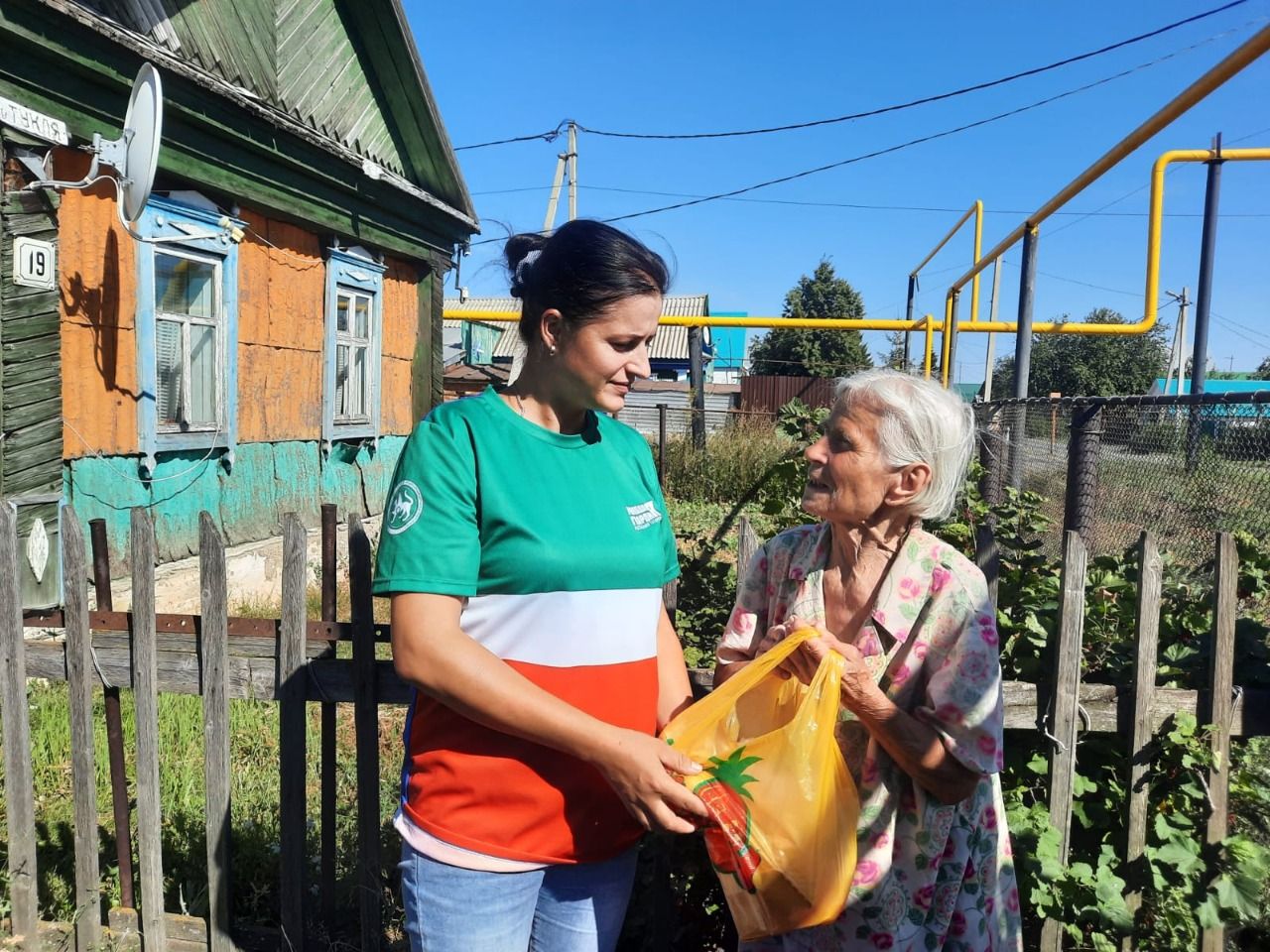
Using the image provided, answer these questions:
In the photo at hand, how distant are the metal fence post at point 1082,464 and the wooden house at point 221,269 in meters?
4.43

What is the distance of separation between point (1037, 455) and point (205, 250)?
5416 mm

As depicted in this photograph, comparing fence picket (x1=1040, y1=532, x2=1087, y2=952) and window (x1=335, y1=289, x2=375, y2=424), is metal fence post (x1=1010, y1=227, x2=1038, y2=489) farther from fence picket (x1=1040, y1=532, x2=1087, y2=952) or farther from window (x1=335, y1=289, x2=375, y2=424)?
window (x1=335, y1=289, x2=375, y2=424)

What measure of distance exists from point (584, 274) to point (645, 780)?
770mm

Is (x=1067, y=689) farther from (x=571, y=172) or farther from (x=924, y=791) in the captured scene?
(x=571, y=172)

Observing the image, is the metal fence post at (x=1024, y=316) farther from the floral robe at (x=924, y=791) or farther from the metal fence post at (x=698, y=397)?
the metal fence post at (x=698, y=397)

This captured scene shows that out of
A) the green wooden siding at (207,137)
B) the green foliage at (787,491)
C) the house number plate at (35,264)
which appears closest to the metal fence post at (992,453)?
the green foliage at (787,491)

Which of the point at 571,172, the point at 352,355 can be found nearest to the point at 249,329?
the point at 352,355

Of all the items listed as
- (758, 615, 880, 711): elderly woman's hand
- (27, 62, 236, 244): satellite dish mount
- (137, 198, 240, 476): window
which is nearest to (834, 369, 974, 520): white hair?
(758, 615, 880, 711): elderly woman's hand

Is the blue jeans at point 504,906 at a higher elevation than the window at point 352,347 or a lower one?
lower

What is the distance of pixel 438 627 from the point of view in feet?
3.95

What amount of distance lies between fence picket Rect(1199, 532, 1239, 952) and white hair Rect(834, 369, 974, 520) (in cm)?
77

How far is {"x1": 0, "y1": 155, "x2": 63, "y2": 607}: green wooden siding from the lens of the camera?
412 cm

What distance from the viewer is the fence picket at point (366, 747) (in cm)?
198

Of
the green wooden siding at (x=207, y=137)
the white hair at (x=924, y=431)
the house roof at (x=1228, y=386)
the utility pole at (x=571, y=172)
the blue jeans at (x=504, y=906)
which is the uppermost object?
the utility pole at (x=571, y=172)
